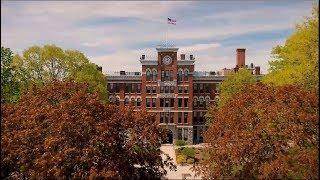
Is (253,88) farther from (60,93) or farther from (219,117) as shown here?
(60,93)

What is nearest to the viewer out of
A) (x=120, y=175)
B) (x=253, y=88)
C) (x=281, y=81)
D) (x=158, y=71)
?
(x=120, y=175)

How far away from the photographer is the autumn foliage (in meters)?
21.1

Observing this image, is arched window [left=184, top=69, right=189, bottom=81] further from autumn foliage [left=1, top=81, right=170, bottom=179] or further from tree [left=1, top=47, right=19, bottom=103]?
autumn foliage [left=1, top=81, right=170, bottom=179]

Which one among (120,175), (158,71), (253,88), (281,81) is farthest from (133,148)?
(158,71)

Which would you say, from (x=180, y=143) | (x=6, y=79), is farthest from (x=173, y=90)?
(x=6, y=79)

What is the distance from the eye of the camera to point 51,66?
147 feet

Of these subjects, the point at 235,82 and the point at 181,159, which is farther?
the point at 235,82

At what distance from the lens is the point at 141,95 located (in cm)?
6512

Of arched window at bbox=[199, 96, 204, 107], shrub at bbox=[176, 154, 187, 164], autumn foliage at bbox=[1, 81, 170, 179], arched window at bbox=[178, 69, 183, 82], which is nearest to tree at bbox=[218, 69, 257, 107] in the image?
shrub at bbox=[176, 154, 187, 164]

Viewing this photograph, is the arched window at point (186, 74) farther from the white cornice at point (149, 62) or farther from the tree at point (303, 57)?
the tree at point (303, 57)

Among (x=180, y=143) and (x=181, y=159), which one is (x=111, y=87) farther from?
(x=181, y=159)

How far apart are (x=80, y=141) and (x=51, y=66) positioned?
24.3 meters

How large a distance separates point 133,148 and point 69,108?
390 cm

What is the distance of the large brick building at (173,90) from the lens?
63.6 metres
